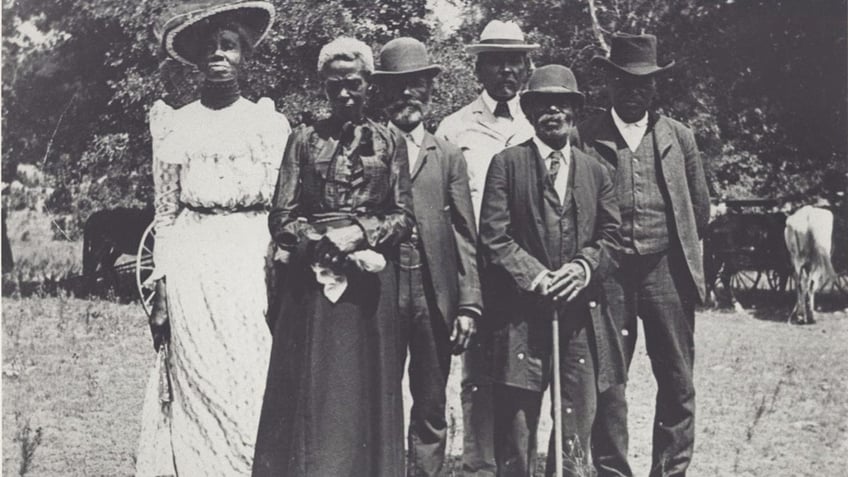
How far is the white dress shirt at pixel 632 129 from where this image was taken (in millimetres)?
4518

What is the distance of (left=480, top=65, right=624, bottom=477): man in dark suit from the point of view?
4.09 m

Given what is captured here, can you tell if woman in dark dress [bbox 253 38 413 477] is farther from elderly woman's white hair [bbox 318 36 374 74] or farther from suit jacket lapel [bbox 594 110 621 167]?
suit jacket lapel [bbox 594 110 621 167]

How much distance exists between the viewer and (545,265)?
4.09 metres

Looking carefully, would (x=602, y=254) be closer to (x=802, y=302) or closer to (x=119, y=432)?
(x=119, y=432)

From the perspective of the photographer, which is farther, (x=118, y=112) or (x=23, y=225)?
(x=23, y=225)

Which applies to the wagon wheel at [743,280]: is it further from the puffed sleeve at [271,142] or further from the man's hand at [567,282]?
the puffed sleeve at [271,142]

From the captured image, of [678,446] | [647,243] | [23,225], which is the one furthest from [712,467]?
[23,225]

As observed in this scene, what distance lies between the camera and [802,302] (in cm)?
1261

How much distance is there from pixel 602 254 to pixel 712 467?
7.06 feet

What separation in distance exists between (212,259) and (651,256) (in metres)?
2.16

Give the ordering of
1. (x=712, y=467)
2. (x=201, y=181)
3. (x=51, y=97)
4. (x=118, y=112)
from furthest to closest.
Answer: (x=118, y=112) → (x=51, y=97) → (x=712, y=467) → (x=201, y=181)

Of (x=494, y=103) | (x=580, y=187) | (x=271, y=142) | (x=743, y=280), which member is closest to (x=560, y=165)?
(x=580, y=187)

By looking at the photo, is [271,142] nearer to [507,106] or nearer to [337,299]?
[337,299]

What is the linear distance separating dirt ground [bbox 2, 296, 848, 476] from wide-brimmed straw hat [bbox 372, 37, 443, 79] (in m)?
2.05
